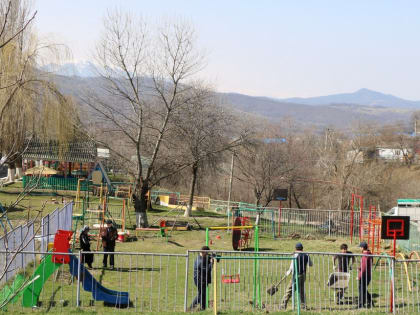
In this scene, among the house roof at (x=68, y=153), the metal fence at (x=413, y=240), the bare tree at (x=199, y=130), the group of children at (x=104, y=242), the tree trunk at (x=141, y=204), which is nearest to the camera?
the group of children at (x=104, y=242)

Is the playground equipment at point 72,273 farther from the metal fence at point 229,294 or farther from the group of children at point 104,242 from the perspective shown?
the group of children at point 104,242

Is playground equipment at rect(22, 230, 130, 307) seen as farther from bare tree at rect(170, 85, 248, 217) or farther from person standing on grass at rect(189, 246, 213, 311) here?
bare tree at rect(170, 85, 248, 217)

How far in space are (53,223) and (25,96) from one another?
615 cm

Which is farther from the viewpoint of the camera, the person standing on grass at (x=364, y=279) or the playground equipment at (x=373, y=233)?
the playground equipment at (x=373, y=233)

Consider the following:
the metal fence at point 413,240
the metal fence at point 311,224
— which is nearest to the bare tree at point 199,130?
the metal fence at point 311,224

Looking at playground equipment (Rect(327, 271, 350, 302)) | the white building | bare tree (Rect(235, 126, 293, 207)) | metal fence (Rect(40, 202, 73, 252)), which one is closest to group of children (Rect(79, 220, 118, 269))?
metal fence (Rect(40, 202, 73, 252))

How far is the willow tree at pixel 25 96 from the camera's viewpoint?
20.4 meters

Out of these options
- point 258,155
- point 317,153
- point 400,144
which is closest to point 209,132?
point 258,155

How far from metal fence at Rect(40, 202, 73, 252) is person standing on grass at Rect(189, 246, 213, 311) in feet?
14.5

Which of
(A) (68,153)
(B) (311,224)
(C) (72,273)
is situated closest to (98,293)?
(C) (72,273)

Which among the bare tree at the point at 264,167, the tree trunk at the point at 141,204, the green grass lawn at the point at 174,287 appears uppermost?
the bare tree at the point at 264,167

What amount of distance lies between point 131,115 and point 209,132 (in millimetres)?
6215

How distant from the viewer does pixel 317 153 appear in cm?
6034

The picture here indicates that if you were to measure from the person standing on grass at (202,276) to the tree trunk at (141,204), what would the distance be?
47.7ft
